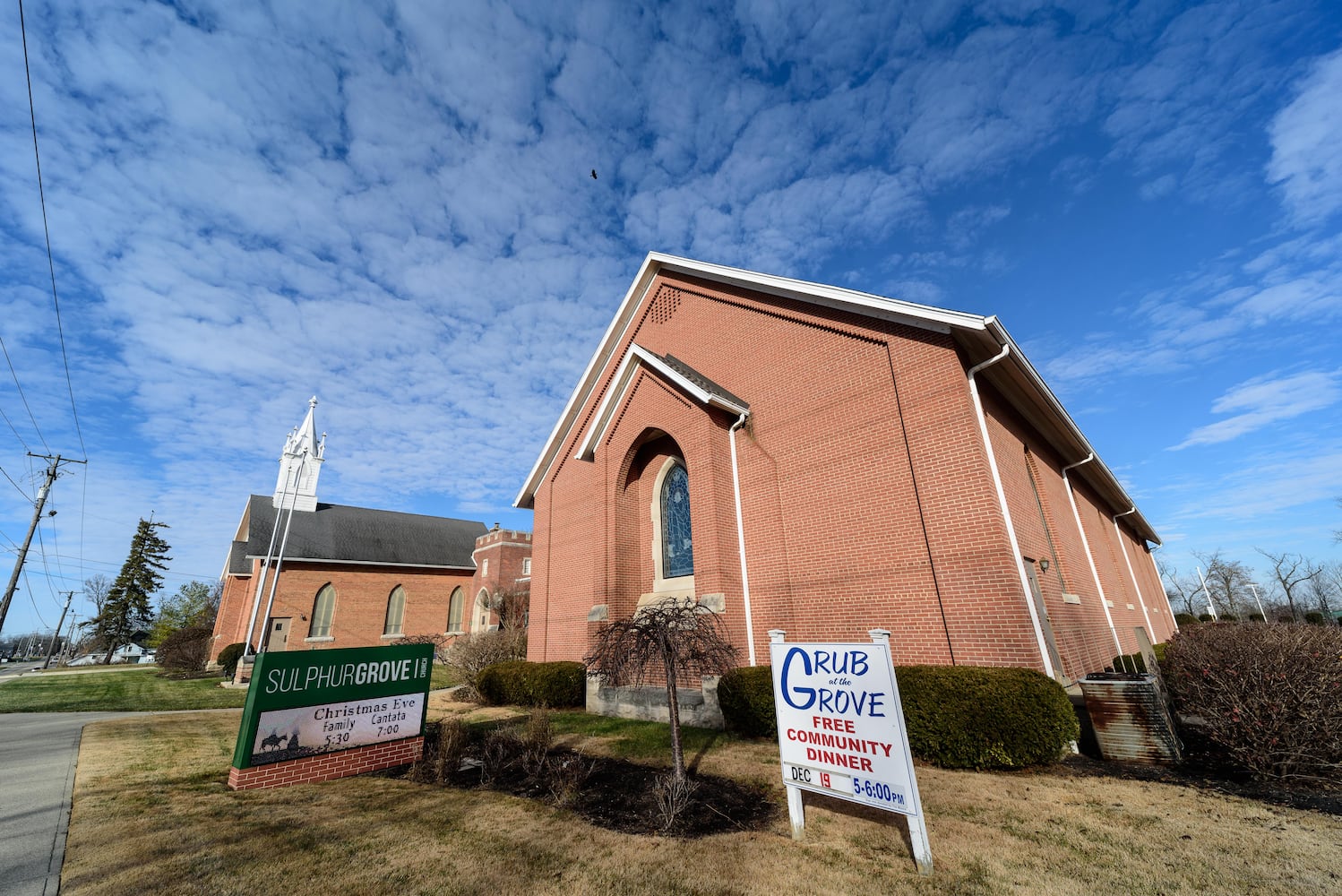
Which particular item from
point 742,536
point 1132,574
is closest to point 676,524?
point 742,536

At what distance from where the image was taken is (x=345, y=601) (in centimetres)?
3331

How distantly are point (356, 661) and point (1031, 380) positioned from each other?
12992 millimetres

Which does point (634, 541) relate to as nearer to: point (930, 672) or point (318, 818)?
point (930, 672)

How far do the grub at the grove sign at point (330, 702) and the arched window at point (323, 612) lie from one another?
29612mm

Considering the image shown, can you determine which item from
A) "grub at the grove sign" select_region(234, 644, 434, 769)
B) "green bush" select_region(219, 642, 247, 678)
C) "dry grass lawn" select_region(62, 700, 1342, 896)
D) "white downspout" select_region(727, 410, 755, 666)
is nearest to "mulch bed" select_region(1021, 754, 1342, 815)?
"dry grass lawn" select_region(62, 700, 1342, 896)

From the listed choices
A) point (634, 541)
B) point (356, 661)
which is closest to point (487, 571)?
point (634, 541)

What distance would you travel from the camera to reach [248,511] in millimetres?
35375

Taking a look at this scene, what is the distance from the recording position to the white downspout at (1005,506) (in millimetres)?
7840

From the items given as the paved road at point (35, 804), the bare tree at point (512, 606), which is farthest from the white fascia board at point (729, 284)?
the paved road at point (35, 804)

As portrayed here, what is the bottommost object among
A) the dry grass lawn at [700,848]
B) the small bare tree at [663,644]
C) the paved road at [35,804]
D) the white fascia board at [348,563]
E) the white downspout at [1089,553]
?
the dry grass lawn at [700,848]

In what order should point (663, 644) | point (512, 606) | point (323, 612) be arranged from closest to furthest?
point (663, 644), point (512, 606), point (323, 612)

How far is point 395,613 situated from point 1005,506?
37.1m

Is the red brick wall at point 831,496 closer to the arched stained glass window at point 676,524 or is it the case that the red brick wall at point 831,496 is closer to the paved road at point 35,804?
the arched stained glass window at point 676,524

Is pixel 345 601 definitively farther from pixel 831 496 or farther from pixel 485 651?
pixel 831 496
